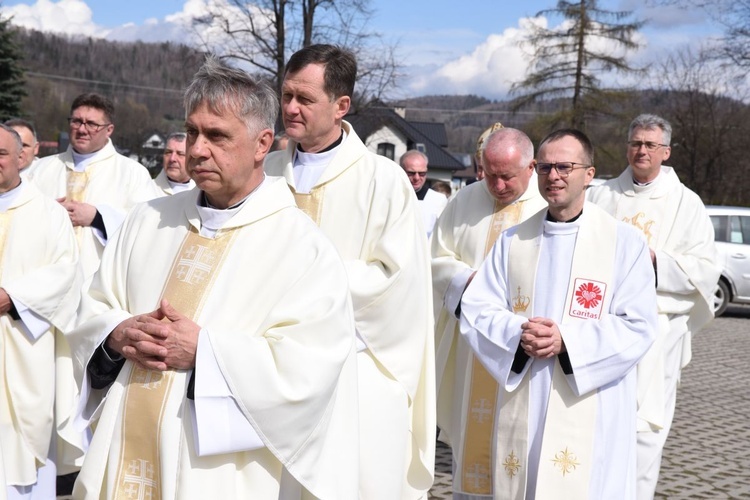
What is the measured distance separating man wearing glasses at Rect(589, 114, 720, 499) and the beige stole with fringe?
1.97 meters

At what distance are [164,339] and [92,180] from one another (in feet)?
14.5

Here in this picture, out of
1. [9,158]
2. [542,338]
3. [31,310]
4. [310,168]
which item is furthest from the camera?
[31,310]

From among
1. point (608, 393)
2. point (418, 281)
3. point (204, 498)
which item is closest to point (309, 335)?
point (204, 498)

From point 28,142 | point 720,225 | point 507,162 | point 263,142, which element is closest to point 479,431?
point 507,162

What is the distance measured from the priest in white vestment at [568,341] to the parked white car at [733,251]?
12925mm

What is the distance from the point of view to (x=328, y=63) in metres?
4.30

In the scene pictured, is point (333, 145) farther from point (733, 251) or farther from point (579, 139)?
point (733, 251)

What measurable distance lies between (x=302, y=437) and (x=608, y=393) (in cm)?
179

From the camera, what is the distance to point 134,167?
7207mm

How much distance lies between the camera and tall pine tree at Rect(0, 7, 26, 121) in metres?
33.5

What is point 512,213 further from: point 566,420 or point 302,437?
point 302,437

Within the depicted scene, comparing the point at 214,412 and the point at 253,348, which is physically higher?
the point at 253,348

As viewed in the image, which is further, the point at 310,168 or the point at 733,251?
the point at 733,251

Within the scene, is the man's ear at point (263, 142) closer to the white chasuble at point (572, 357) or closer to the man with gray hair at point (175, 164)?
the white chasuble at point (572, 357)
